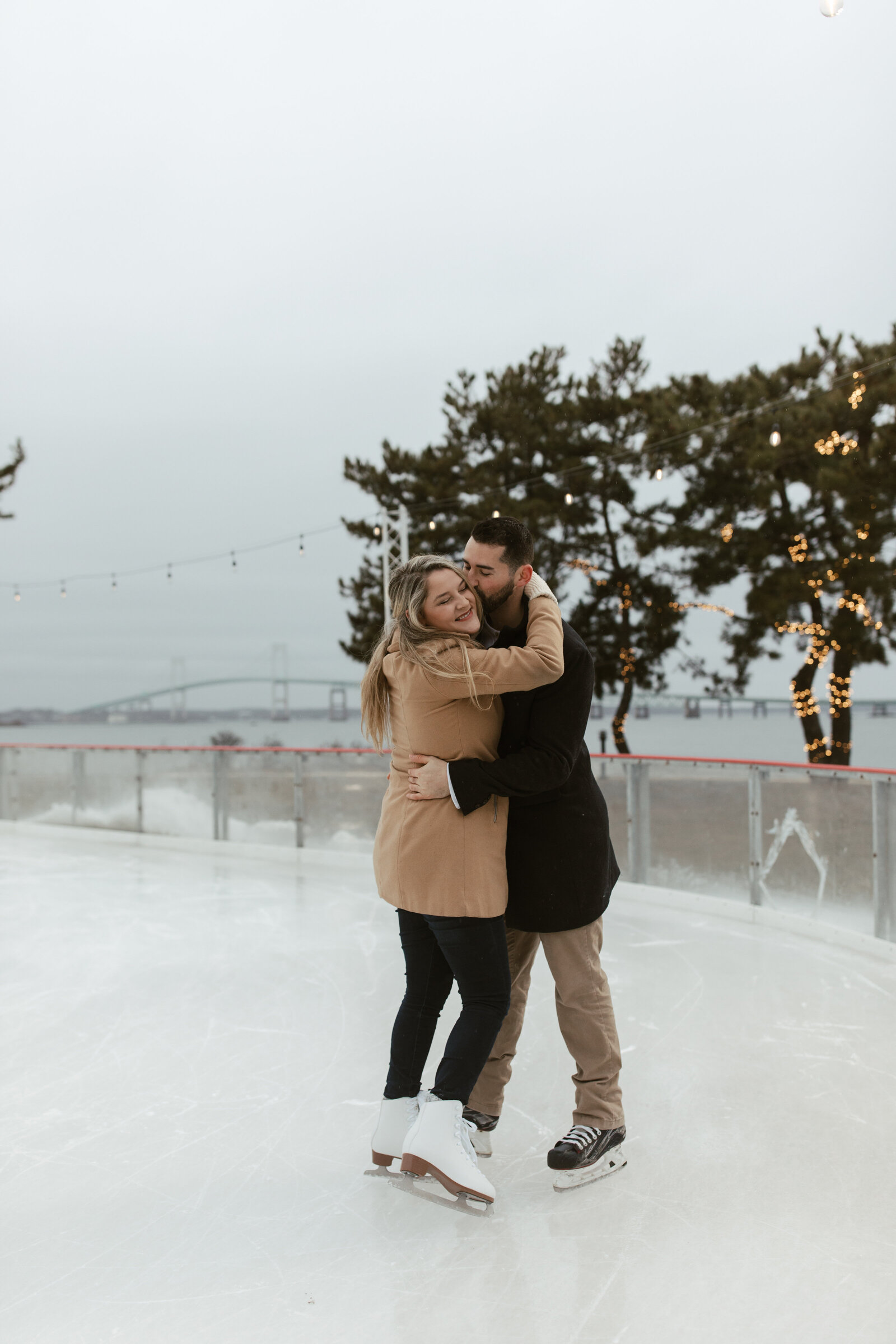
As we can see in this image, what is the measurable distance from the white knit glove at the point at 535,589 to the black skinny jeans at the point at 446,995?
2.09ft

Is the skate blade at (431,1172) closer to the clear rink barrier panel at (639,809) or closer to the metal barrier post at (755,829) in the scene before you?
the clear rink barrier panel at (639,809)

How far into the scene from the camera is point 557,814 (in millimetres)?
1869

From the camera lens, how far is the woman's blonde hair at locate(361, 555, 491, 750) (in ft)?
5.50

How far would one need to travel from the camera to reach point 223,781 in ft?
22.7

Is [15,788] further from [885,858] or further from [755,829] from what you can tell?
[885,858]

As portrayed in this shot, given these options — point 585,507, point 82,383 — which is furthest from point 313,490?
point 585,507

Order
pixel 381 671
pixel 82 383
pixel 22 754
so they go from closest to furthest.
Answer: pixel 381 671, pixel 22 754, pixel 82 383

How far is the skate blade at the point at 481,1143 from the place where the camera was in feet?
6.50

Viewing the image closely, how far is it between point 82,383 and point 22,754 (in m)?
55.7

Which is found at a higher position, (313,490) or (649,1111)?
(313,490)

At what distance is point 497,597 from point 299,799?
4955 millimetres

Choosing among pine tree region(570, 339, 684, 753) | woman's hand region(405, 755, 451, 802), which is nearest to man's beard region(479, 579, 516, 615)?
woman's hand region(405, 755, 451, 802)

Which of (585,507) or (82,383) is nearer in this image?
(585,507)

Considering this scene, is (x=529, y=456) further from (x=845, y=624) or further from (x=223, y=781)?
(x=223, y=781)
